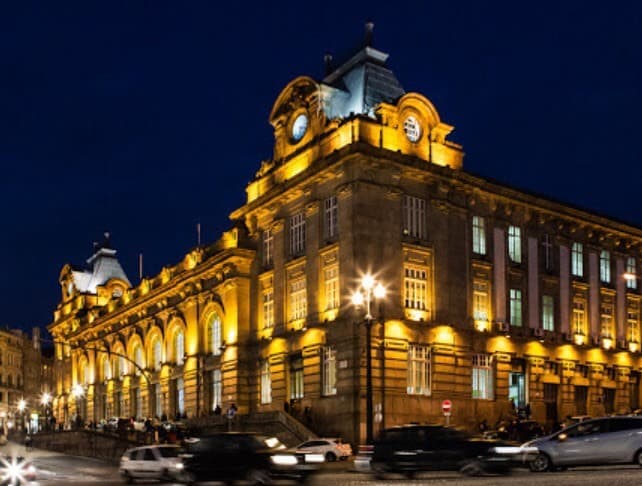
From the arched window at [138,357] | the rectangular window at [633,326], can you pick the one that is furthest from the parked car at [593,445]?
the arched window at [138,357]

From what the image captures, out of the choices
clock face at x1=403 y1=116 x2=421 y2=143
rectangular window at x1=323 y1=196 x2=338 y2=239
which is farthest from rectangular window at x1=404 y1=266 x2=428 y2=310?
clock face at x1=403 y1=116 x2=421 y2=143

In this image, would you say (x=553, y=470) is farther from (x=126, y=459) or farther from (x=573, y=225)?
(x=573, y=225)

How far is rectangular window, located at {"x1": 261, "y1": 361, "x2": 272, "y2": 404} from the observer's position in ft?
186

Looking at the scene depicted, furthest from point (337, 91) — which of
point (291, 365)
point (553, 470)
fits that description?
point (553, 470)

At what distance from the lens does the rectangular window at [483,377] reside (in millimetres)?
53594

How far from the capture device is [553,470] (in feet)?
90.0

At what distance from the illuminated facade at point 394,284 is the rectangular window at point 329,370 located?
106 millimetres

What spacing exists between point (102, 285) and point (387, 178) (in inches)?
2185

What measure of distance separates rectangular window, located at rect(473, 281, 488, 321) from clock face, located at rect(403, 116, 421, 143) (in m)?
9.16

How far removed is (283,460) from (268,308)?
34.9m

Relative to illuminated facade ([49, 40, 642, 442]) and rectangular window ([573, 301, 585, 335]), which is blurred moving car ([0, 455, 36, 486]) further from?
rectangular window ([573, 301, 585, 335])

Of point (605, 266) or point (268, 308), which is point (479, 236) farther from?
point (268, 308)

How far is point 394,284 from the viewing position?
50.2 metres

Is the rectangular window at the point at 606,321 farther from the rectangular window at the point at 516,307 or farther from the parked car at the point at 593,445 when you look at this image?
the parked car at the point at 593,445
